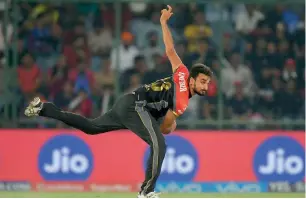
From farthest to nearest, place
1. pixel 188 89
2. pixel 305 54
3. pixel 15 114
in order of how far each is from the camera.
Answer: pixel 305 54 < pixel 15 114 < pixel 188 89

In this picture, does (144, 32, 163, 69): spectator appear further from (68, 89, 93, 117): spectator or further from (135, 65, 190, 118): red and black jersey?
(135, 65, 190, 118): red and black jersey

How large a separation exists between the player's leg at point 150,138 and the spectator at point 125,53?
6.08 m

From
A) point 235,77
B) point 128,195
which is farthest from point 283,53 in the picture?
point 128,195

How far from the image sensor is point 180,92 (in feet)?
39.3

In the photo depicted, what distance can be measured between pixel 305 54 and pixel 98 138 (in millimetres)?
4470

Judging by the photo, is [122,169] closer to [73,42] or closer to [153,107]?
[73,42]

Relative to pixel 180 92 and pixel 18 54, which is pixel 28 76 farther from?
pixel 180 92

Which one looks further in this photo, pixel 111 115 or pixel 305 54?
pixel 305 54

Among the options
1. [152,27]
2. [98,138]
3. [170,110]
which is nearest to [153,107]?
[170,110]

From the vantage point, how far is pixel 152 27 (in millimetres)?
18781

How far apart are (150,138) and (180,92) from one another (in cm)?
72

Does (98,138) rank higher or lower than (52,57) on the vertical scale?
lower

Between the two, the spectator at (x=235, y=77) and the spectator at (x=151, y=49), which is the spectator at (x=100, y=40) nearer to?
the spectator at (x=151, y=49)

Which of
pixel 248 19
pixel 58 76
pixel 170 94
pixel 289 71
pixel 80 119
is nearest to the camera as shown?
pixel 170 94
